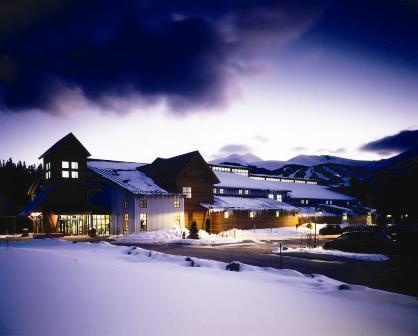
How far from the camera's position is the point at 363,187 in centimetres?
8244

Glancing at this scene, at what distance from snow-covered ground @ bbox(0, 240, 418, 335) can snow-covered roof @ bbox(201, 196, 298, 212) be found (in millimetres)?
33603

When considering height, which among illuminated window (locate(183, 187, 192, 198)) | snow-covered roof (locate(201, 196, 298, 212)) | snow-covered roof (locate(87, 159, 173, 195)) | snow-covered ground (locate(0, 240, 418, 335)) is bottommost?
snow-covered ground (locate(0, 240, 418, 335))

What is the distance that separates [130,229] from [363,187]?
199 ft

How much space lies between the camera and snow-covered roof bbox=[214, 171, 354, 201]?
58719 millimetres

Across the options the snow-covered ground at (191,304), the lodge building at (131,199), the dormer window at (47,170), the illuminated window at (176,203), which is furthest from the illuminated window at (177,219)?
the snow-covered ground at (191,304)

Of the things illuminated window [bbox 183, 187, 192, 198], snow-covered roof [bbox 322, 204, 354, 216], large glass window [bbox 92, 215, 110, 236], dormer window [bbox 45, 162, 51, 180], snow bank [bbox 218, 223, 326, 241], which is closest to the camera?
snow bank [bbox 218, 223, 326, 241]

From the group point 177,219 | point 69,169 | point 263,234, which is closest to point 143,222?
point 177,219

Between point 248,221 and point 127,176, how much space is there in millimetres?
17522

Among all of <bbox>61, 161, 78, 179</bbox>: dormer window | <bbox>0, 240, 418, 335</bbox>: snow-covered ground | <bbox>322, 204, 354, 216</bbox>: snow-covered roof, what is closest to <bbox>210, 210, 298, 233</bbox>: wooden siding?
<bbox>322, 204, 354, 216</bbox>: snow-covered roof

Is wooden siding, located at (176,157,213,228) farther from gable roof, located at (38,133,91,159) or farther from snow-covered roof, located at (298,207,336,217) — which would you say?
snow-covered roof, located at (298,207,336,217)

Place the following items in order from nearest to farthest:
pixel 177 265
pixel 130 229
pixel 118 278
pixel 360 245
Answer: pixel 118 278 → pixel 177 265 → pixel 360 245 → pixel 130 229

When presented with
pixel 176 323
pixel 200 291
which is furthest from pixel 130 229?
pixel 176 323

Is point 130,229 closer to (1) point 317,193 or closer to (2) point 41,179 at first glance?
(2) point 41,179

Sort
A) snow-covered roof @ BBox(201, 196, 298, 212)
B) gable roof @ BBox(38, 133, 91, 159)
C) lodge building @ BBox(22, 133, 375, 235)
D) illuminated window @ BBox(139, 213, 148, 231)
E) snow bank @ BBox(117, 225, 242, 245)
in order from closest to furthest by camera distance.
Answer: snow bank @ BBox(117, 225, 242, 245)
lodge building @ BBox(22, 133, 375, 235)
illuminated window @ BBox(139, 213, 148, 231)
gable roof @ BBox(38, 133, 91, 159)
snow-covered roof @ BBox(201, 196, 298, 212)
